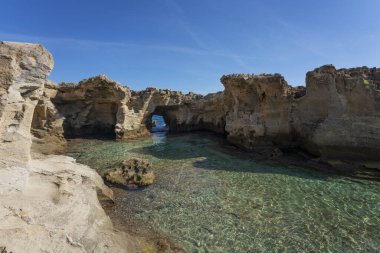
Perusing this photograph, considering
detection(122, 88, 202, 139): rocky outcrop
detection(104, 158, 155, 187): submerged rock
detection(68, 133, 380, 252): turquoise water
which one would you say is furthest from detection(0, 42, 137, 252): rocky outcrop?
detection(122, 88, 202, 139): rocky outcrop

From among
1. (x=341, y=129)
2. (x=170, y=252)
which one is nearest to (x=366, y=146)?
(x=341, y=129)

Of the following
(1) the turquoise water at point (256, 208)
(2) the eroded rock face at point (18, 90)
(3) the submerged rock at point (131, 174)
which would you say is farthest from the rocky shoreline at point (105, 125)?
(1) the turquoise water at point (256, 208)

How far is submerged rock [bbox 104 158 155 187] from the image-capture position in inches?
424

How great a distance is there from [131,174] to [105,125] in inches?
604

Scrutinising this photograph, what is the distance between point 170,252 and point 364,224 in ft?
18.5

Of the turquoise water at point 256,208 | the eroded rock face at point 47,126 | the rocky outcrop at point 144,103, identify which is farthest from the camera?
the rocky outcrop at point 144,103

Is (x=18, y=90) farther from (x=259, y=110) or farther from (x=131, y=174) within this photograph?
(x=259, y=110)

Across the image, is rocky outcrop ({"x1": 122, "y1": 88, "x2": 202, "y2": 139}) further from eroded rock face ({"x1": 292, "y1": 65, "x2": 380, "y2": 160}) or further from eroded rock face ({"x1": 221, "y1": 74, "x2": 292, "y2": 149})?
eroded rock face ({"x1": 292, "y1": 65, "x2": 380, "y2": 160})

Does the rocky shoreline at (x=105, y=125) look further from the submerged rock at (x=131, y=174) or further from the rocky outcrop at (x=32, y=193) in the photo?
the submerged rock at (x=131, y=174)

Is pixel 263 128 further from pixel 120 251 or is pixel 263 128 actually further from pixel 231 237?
pixel 120 251

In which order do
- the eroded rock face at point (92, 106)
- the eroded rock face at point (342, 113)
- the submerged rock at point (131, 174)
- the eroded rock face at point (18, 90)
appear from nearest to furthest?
the eroded rock face at point (18, 90) < the submerged rock at point (131, 174) < the eroded rock face at point (342, 113) < the eroded rock face at point (92, 106)

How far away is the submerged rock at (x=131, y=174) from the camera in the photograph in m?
10.8

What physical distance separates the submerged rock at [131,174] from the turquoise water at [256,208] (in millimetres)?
549

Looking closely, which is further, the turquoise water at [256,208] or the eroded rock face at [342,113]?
the eroded rock face at [342,113]
